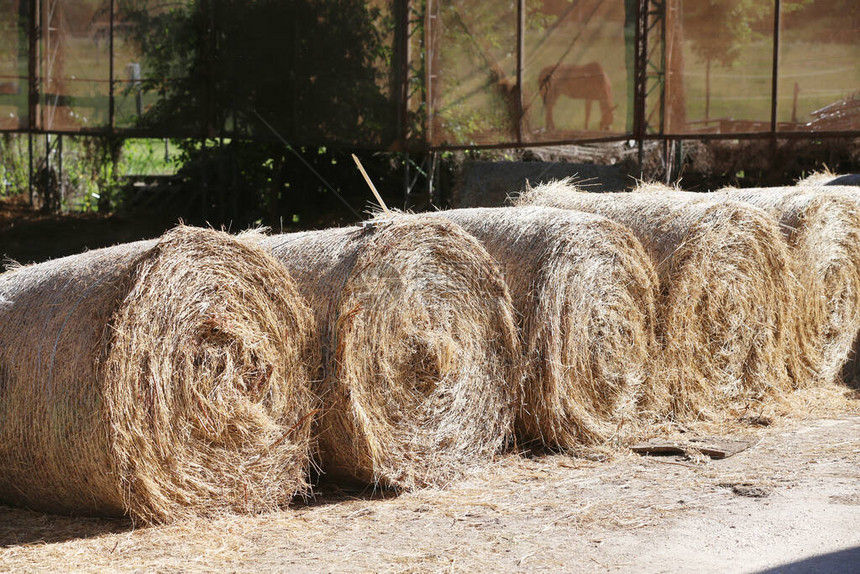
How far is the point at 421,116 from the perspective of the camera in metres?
12.6

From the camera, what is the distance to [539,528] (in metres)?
4.52

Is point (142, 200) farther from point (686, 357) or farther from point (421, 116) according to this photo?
point (686, 357)

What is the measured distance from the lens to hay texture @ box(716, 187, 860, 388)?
753cm

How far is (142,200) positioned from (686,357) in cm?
1267

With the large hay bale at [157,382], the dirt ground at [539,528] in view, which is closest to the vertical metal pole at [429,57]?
the dirt ground at [539,528]

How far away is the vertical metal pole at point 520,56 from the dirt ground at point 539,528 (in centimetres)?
670

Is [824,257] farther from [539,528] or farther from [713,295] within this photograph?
[539,528]

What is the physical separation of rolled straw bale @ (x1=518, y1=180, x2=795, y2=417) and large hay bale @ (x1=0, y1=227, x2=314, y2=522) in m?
2.67

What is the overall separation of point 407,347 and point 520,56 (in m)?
7.23

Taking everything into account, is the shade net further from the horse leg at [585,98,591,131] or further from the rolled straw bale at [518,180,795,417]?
the rolled straw bale at [518,180,795,417]

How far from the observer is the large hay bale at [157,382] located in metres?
4.41

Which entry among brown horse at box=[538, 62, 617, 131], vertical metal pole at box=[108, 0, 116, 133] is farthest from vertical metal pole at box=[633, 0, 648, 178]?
vertical metal pole at box=[108, 0, 116, 133]

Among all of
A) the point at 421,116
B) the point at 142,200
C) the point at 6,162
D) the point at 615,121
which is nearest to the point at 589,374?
the point at 615,121

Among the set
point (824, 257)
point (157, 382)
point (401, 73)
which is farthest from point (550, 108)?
point (157, 382)
